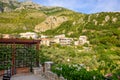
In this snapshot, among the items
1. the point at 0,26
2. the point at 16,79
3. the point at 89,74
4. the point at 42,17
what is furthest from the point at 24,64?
the point at 42,17

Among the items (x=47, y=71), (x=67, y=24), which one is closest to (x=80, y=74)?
(x=47, y=71)

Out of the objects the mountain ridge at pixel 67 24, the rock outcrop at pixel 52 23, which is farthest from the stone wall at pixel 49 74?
the rock outcrop at pixel 52 23

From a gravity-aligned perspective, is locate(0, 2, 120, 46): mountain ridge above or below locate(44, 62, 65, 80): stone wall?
above

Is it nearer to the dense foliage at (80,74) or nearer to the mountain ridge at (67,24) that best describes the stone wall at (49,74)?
the dense foliage at (80,74)

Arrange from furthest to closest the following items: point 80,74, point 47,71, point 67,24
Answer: point 67,24, point 47,71, point 80,74

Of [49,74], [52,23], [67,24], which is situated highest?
[52,23]

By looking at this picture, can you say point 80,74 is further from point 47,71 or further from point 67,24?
point 67,24

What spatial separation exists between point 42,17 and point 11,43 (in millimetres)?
118541

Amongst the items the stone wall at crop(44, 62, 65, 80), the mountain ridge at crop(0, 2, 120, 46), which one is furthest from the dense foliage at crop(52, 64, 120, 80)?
the mountain ridge at crop(0, 2, 120, 46)

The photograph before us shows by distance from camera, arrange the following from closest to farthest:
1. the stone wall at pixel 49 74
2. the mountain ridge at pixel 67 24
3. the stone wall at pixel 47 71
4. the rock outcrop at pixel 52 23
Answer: the stone wall at pixel 49 74, the stone wall at pixel 47 71, the mountain ridge at pixel 67 24, the rock outcrop at pixel 52 23

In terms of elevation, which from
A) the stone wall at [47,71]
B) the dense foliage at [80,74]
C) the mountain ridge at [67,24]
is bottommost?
the stone wall at [47,71]

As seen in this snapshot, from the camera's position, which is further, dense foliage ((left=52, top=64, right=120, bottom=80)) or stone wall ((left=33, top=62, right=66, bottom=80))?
stone wall ((left=33, top=62, right=66, bottom=80))

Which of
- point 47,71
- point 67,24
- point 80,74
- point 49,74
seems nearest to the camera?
point 80,74

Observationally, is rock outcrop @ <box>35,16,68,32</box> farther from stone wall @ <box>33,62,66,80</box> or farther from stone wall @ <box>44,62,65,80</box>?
stone wall @ <box>44,62,65,80</box>
